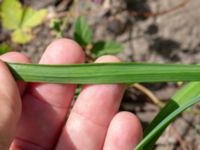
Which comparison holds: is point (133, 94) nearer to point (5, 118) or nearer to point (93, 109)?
point (93, 109)

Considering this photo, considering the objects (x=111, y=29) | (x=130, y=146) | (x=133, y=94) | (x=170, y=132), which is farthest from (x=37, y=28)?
(x=130, y=146)

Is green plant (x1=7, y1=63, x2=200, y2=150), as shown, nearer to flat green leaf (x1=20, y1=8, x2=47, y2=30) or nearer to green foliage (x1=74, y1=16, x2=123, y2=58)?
green foliage (x1=74, y1=16, x2=123, y2=58)

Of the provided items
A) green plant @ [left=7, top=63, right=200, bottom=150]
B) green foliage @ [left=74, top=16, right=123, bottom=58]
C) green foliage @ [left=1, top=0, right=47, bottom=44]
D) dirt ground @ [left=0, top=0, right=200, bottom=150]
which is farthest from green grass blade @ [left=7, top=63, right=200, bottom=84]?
dirt ground @ [left=0, top=0, right=200, bottom=150]

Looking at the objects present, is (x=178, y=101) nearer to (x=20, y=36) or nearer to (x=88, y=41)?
(x=88, y=41)

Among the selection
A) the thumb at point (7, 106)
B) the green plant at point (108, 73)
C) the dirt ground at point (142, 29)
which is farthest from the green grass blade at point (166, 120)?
the dirt ground at point (142, 29)

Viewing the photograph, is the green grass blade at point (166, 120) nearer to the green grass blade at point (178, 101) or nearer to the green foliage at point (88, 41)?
the green grass blade at point (178, 101)

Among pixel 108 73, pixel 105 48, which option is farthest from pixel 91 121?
pixel 105 48
